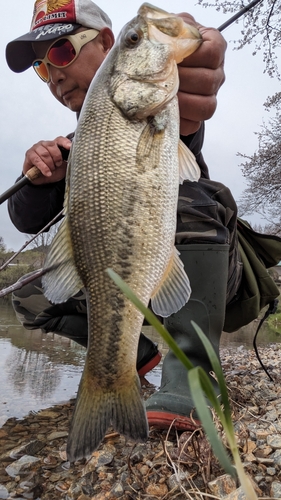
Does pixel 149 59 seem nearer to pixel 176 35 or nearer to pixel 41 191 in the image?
pixel 176 35

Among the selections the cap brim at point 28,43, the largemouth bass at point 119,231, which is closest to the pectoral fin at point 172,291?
the largemouth bass at point 119,231

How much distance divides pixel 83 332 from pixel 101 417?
208 centimetres

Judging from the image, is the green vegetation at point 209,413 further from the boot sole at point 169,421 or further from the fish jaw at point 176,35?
the fish jaw at point 176,35

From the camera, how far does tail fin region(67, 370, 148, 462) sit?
4.80ft

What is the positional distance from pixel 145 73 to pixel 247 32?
40.1 feet

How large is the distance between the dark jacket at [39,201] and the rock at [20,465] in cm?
183

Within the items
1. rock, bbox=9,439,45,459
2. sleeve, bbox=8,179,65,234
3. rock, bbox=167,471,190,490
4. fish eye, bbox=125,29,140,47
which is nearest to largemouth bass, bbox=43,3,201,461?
fish eye, bbox=125,29,140,47

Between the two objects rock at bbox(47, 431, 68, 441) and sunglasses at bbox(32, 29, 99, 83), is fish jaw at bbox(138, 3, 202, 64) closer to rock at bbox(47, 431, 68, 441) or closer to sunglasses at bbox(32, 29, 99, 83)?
sunglasses at bbox(32, 29, 99, 83)

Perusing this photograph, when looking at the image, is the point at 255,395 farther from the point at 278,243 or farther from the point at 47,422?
the point at 47,422

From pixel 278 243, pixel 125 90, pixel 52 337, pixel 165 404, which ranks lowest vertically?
pixel 52 337

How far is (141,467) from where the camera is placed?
1.78 m

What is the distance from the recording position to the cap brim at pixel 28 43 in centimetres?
352

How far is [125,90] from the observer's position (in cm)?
193

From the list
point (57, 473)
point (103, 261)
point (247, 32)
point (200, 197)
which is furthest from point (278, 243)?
point (247, 32)
